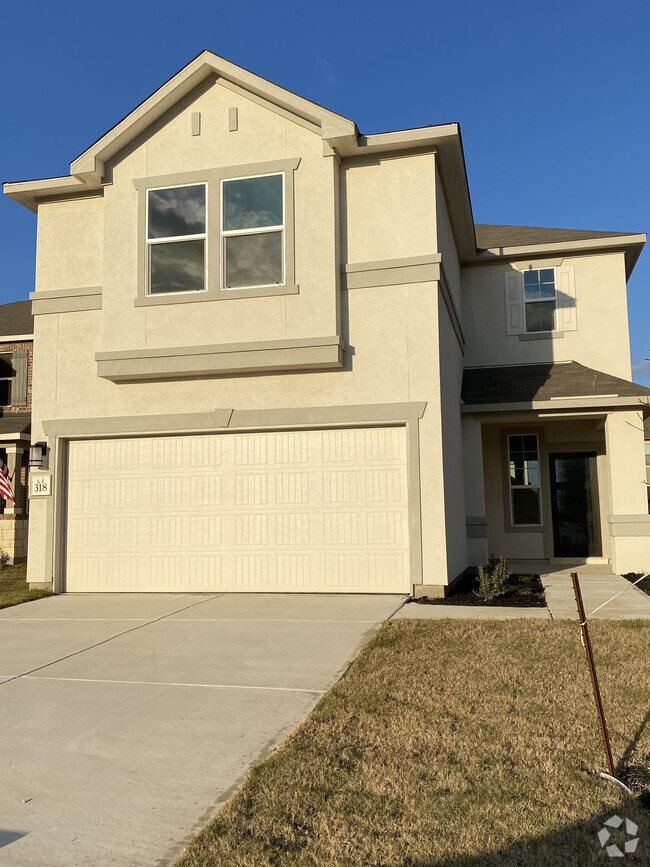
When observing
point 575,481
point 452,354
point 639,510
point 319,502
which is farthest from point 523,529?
point 319,502

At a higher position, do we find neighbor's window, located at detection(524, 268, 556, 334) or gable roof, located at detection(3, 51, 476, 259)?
gable roof, located at detection(3, 51, 476, 259)

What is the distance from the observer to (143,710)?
5.25m

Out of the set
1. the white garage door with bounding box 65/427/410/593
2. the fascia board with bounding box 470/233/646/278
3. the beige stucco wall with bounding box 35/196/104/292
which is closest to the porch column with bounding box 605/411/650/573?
the fascia board with bounding box 470/233/646/278

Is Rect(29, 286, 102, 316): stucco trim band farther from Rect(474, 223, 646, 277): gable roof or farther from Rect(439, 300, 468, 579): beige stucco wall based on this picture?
Rect(474, 223, 646, 277): gable roof

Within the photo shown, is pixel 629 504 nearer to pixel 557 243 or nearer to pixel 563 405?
pixel 563 405

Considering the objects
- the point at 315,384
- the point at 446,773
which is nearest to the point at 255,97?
the point at 315,384

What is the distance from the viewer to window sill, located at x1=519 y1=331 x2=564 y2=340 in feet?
48.8

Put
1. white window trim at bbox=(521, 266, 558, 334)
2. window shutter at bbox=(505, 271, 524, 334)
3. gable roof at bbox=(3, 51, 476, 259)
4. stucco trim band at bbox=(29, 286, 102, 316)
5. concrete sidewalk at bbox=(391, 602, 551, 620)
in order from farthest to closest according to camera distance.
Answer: window shutter at bbox=(505, 271, 524, 334) → white window trim at bbox=(521, 266, 558, 334) → stucco trim band at bbox=(29, 286, 102, 316) → gable roof at bbox=(3, 51, 476, 259) → concrete sidewalk at bbox=(391, 602, 551, 620)

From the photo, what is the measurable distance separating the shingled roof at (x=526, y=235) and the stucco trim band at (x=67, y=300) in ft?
27.1

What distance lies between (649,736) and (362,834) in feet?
7.20

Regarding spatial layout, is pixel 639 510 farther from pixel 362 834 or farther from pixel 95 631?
pixel 362 834

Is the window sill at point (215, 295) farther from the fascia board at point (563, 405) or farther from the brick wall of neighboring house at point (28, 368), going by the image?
the brick wall of neighboring house at point (28, 368)

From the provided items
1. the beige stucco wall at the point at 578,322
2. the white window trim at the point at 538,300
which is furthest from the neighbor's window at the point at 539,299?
the beige stucco wall at the point at 578,322

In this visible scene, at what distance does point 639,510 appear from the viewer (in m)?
12.5
